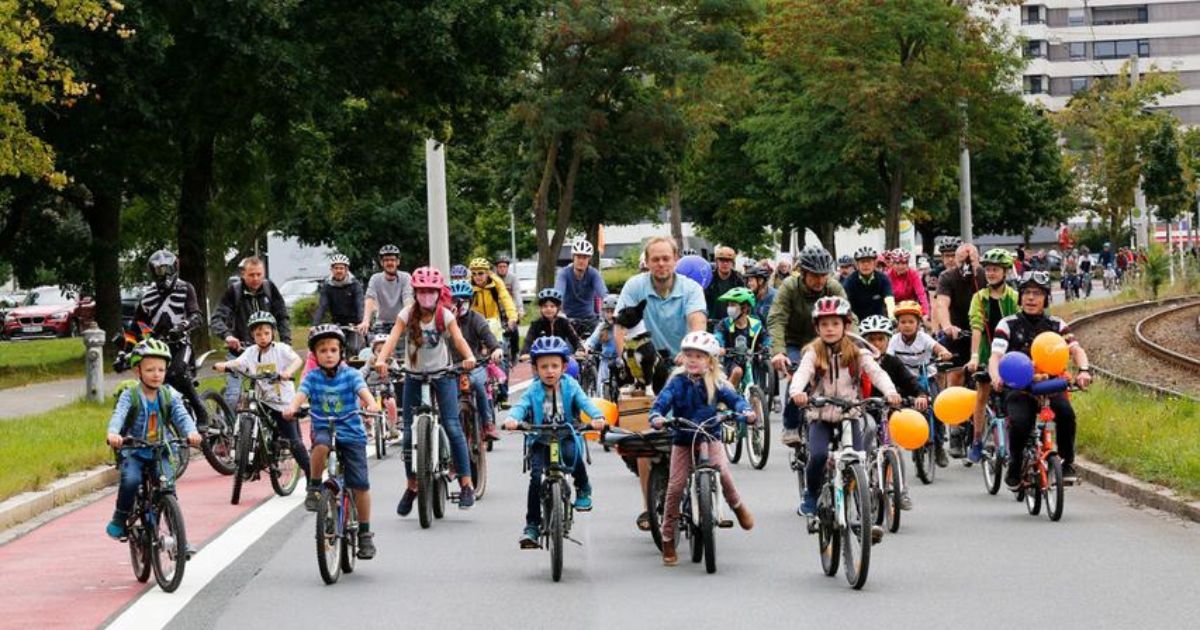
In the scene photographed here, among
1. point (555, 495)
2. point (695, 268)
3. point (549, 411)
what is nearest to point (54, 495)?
point (549, 411)

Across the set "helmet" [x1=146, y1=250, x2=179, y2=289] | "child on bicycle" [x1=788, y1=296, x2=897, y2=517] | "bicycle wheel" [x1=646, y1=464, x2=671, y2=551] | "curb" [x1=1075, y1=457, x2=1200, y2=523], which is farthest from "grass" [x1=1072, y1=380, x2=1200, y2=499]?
"helmet" [x1=146, y1=250, x2=179, y2=289]

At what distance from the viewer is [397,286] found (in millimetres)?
18125

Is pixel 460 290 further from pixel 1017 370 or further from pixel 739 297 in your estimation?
pixel 1017 370

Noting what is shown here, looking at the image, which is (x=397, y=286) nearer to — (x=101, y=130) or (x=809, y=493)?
(x=809, y=493)

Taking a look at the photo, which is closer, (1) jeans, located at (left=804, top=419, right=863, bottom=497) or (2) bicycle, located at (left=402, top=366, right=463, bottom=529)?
(1) jeans, located at (left=804, top=419, right=863, bottom=497)

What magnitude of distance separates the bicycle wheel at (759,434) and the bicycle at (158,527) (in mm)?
6878

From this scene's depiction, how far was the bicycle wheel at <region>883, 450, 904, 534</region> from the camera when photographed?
12164 millimetres

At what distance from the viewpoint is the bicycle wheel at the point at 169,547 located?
401 inches

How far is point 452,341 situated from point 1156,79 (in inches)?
2790

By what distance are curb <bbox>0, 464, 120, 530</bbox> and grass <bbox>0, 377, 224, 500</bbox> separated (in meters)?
0.12

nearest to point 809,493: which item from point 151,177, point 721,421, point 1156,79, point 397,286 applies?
point 721,421

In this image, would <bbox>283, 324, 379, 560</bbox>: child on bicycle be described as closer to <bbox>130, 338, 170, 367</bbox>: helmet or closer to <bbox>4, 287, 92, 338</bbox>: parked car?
<bbox>130, 338, 170, 367</bbox>: helmet

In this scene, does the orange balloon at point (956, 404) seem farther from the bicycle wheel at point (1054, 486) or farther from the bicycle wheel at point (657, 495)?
the bicycle wheel at point (657, 495)

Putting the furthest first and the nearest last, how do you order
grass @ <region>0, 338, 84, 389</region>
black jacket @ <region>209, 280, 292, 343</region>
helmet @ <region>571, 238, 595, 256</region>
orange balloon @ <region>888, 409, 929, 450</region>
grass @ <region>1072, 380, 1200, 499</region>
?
1. grass @ <region>0, 338, 84, 389</region>
2. helmet @ <region>571, 238, 595, 256</region>
3. black jacket @ <region>209, 280, 292, 343</region>
4. grass @ <region>1072, 380, 1200, 499</region>
5. orange balloon @ <region>888, 409, 929, 450</region>
